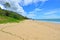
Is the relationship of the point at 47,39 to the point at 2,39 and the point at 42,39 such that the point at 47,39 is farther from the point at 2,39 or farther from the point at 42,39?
the point at 2,39

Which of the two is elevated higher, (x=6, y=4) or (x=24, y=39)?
(x=6, y=4)

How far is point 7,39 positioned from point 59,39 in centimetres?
298

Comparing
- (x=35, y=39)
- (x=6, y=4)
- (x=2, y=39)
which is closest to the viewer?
(x=2, y=39)

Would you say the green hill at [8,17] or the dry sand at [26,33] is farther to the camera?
the green hill at [8,17]

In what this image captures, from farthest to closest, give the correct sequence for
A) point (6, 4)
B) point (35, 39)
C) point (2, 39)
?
point (6, 4) < point (35, 39) < point (2, 39)

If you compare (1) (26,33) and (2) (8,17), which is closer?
(1) (26,33)

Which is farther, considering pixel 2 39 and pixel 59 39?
pixel 59 39

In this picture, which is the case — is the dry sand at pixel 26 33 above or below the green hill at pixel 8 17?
below

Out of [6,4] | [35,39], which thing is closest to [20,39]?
[35,39]

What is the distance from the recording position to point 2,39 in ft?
23.9

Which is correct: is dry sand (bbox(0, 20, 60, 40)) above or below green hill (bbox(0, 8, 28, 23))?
below

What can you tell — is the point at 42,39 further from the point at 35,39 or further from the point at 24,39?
the point at 24,39

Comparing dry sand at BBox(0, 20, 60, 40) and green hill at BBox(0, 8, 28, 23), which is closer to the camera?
dry sand at BBox(0, 20, 60, 40)

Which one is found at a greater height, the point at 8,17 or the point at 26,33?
the point at 8,17
